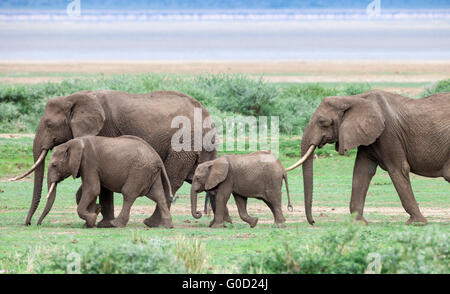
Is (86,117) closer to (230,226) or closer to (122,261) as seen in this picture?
(230,226)

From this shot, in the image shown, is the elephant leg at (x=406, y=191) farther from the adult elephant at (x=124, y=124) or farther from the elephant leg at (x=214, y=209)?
the adult elephant at (x=124, y=124)

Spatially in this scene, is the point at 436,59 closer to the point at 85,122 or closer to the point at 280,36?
the point at 280,36

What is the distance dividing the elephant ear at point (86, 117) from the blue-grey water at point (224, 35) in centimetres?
6451

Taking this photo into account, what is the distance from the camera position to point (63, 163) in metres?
17.4

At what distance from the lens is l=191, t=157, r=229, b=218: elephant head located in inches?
689

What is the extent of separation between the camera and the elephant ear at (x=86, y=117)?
724 inches

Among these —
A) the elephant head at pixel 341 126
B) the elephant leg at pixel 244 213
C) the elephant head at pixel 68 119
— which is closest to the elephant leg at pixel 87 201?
the elephant head at pixel 68 119

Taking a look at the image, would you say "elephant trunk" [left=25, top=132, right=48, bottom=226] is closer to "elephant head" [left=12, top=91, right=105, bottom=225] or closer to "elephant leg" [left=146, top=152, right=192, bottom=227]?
"elephant head" [left=12, top=91, right=105, bottom=225]

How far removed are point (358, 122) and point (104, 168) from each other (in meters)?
4.25

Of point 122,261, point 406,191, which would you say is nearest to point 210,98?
point 406,191

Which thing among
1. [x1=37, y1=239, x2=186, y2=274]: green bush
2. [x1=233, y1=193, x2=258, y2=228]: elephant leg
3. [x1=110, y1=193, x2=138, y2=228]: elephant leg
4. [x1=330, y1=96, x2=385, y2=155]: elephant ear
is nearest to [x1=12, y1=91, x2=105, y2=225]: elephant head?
[x1=110, y1=193, x2=138, y2=228]: elephant leg

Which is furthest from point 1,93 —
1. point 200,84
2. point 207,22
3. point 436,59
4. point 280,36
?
point 207,22

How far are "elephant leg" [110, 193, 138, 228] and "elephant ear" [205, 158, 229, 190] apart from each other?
1250 millimetres
